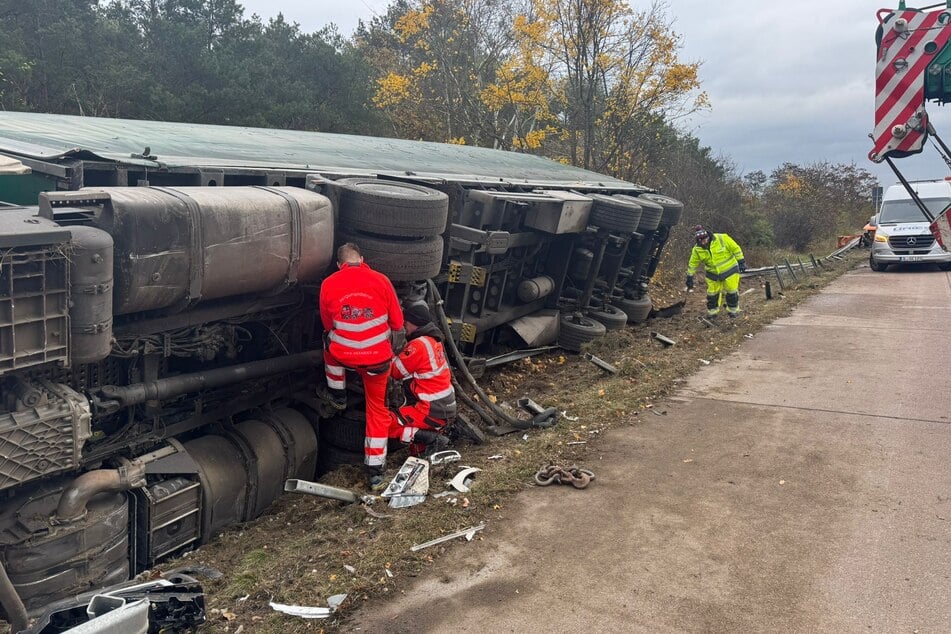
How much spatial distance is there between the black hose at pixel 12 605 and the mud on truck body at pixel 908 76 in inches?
195

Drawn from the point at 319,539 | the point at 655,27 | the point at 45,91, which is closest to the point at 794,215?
the point at 655,27

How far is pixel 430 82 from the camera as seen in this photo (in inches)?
854

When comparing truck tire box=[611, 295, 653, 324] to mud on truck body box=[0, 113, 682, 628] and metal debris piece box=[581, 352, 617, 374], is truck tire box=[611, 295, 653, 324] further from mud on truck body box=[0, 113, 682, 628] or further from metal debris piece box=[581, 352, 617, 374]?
mud on truck body box=[0, 113, 682, 628]

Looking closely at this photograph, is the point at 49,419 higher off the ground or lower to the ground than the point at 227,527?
higher

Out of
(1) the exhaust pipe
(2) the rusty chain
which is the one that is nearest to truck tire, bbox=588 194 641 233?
(2) the rusty chain

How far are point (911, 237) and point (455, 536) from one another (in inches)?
613

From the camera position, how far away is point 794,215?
23.3m

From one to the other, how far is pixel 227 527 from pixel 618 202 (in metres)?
6.10

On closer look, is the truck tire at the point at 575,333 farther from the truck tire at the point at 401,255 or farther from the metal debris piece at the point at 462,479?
the metal debris piece at the point at 462,479

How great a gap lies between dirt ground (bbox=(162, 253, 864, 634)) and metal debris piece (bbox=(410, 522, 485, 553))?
0.11 ft

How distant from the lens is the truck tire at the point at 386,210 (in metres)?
4.71

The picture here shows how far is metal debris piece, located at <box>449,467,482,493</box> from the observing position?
13.5 feet

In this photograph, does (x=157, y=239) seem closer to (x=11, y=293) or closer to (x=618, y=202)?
(x=11, y=293)

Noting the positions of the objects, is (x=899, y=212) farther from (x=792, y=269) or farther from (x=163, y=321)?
(x=163, y=321)
